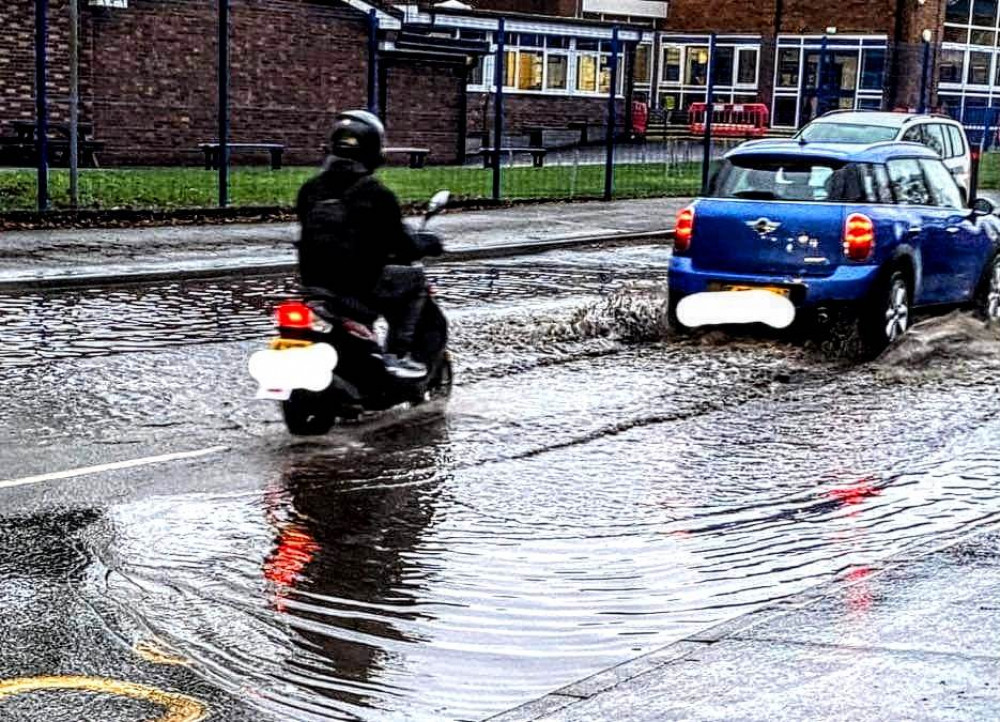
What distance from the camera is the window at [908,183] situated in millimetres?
13398

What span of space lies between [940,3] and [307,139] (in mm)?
Answer: 28072

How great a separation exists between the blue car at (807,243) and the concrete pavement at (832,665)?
6027mm

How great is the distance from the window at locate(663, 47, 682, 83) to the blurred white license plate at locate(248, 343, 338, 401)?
48191mm

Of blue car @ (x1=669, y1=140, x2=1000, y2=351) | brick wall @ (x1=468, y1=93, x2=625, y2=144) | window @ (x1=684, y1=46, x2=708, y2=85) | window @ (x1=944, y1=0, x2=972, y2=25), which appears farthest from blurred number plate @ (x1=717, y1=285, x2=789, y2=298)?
window @ (x1=944, y1=0, x2=972, y2=25)

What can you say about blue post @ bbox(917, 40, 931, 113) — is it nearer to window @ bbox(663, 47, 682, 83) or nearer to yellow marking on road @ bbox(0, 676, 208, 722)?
window @ bbox(663, 47, 682, 83)

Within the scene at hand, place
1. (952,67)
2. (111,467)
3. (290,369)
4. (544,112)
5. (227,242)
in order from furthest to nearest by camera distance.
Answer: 1. (952,67)
2. (544,112)
3. (227,242)
4. (290,369)
5. (111,467)

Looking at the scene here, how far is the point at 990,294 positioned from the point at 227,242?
885 centimetres

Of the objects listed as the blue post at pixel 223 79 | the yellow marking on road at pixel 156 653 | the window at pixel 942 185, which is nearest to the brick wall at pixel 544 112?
the blue post at pixel 223 79

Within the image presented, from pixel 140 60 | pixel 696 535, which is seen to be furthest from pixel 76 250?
pixel 140 60

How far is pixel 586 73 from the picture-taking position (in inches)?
1957

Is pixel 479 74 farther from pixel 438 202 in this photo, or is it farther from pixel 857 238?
pixel 438 202

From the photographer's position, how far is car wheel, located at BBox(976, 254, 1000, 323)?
47.9 ft

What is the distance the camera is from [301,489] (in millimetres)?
8242

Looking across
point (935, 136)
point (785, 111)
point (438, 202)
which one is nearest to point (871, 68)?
point (785, 111)
